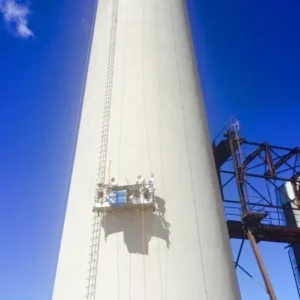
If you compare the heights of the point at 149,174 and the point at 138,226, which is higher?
the point at 149,174

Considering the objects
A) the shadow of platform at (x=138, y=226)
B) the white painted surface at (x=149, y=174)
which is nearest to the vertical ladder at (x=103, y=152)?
the white painted surface at (x=149, y=174)

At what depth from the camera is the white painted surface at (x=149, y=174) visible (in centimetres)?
831

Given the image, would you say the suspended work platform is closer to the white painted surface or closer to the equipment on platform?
the equipment on platform

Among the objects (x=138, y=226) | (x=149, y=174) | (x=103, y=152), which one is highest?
(x=103, y=152)

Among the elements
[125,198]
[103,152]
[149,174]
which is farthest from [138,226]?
[103,152]

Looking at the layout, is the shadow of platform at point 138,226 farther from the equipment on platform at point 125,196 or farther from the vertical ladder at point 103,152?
the vertical ladder at point 103,152

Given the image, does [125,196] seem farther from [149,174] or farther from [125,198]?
[149,174]

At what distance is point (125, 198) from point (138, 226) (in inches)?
34.4

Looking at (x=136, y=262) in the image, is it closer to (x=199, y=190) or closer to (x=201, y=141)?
(x=199, y=190)

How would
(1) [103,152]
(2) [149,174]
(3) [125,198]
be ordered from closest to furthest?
(3) [125,198], (2) [149,174], (1) [103,152]

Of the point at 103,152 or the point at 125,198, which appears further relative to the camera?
the point at 103,152

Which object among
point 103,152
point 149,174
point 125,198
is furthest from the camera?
point 103,152

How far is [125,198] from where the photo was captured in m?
8.80

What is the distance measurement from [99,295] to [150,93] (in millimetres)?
6834
